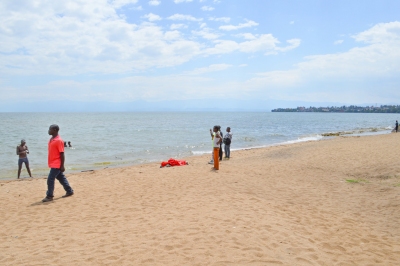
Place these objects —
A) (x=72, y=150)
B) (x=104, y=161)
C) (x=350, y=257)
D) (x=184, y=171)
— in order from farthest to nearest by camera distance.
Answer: (x=72, y=150) → (x=104, y=161) → (x=184, y=171) → (x=350, y=257)

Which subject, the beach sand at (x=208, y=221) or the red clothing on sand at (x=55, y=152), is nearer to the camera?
the beach sand at (x=208, y=221)

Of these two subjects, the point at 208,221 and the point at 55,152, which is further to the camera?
the point at 55,152

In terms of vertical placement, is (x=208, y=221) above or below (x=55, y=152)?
below

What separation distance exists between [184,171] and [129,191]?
10.6 ft

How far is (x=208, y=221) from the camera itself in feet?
19.0

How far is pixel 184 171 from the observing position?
11633 mm

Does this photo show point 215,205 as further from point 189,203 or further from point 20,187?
point 20,187

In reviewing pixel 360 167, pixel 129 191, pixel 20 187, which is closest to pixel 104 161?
pixel 20 187

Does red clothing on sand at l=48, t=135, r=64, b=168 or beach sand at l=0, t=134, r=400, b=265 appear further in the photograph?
red clothing on sand at l=48, t=135, r=64, b=168

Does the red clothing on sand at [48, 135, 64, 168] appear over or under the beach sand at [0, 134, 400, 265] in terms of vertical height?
over


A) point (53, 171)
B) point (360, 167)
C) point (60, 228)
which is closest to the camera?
point (60, 228)

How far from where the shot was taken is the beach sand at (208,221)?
4.47 meters

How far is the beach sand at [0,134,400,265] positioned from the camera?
14.7 feet

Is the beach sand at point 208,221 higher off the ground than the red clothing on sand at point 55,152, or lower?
lower
